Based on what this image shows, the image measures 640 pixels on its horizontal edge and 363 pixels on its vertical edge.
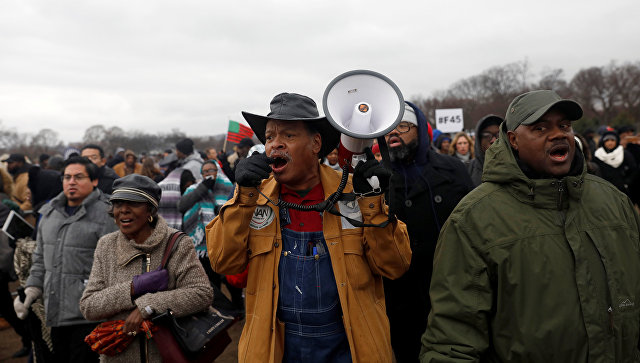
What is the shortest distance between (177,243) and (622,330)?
261cm

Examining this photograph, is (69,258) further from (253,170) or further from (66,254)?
(253,170)

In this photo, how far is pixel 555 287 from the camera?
187 centimetres

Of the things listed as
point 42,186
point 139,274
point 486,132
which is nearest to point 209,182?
point 139,274

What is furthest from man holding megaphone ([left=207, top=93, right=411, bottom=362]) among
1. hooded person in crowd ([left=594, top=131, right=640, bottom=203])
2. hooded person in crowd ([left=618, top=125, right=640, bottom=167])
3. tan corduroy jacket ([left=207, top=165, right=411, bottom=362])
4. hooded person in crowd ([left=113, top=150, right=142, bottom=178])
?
hooded person in crowd ([left=618, top=125, right=640, bottom=167])

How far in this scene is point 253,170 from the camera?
6.51ft

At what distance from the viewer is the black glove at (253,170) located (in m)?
1.97

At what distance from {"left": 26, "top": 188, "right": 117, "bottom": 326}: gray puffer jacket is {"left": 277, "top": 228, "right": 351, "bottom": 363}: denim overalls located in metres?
2.20

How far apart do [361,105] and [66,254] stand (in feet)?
9.50

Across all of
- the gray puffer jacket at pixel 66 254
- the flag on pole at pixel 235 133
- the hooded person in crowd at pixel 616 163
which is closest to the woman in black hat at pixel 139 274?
the gray puffer jacket at pixel 66 254

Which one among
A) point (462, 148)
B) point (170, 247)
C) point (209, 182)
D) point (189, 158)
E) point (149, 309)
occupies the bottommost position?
point (149, 309)

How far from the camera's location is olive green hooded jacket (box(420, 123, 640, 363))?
6.07 ft

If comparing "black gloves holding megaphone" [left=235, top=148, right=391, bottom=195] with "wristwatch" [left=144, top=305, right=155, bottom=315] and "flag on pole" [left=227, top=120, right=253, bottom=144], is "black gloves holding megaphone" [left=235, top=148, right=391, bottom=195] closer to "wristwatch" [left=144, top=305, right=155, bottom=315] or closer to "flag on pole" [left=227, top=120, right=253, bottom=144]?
"wristwatch" [left=144, top=305, right=155, bottom=315]

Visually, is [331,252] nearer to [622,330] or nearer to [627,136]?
[622,330]

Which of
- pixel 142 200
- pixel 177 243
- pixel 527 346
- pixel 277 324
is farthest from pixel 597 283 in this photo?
pixel 142 200
